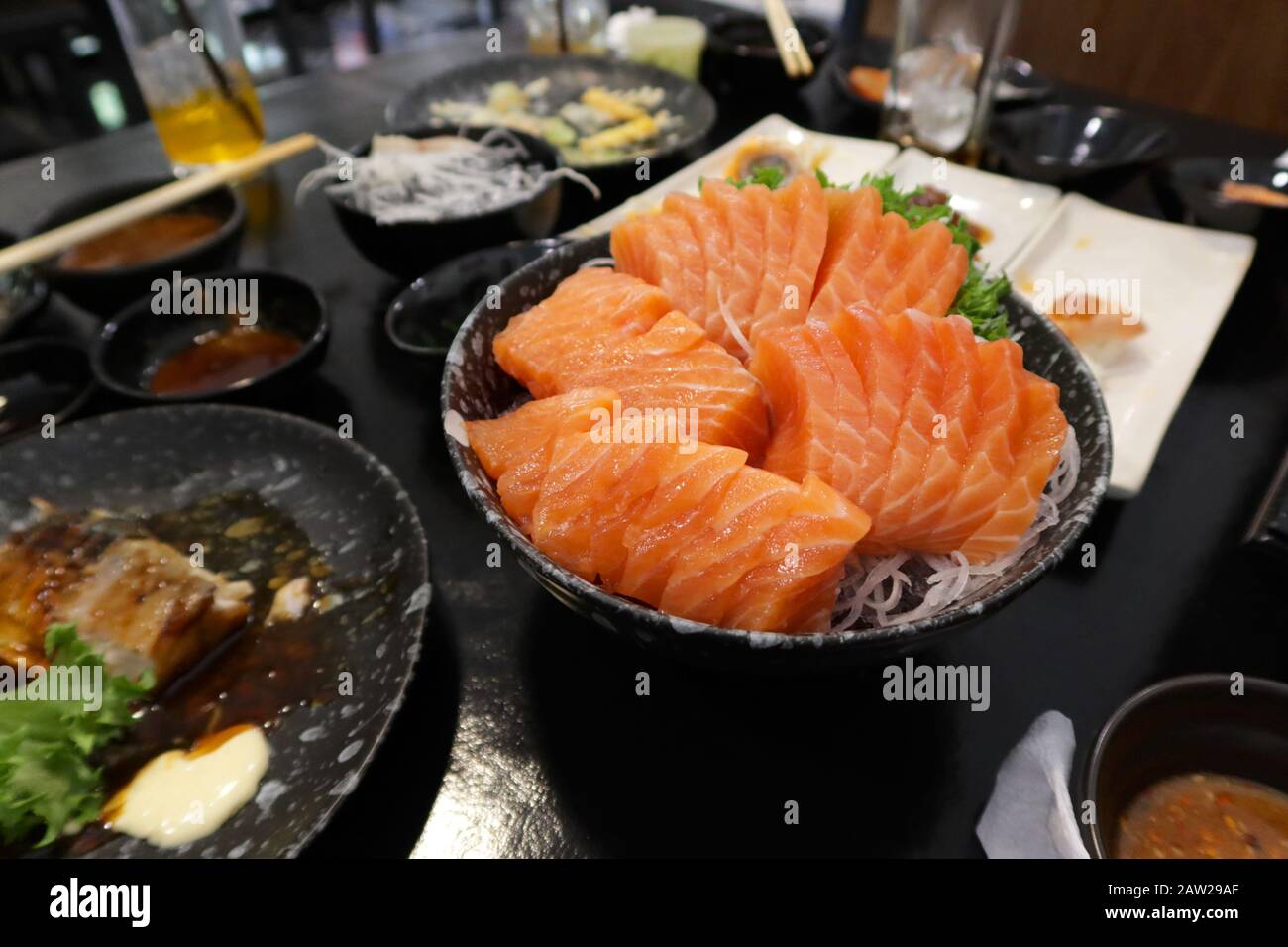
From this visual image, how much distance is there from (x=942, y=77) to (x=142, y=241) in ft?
8.66

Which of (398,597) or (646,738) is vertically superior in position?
(398,597)

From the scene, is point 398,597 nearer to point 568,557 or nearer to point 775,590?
point 568,557

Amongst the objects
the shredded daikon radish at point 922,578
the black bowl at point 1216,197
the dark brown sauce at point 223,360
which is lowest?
the dark brown sauce at point 223,360

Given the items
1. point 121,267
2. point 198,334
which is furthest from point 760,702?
point 121,267

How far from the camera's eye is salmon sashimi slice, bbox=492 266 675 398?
127 centimetres

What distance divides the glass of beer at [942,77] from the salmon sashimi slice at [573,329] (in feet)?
6.47

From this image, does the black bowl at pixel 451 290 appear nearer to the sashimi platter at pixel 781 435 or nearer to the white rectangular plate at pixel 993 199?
the sashimi platter at pixel 781 435

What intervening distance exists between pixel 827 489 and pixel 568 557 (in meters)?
0.34

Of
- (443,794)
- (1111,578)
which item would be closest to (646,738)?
(443,794)

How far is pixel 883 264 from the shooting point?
1.38m

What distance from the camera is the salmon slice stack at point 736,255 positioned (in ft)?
4.50

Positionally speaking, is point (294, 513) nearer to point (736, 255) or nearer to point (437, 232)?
point (437, 232)

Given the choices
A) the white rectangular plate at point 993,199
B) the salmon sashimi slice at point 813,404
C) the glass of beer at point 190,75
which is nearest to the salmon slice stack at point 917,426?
the salmon sashimi slice at point 813,404

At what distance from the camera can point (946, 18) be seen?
9.15 ft
